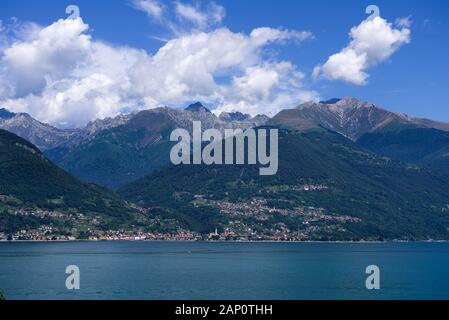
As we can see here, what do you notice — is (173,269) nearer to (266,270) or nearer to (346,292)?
(266,270)

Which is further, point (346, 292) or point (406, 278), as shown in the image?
point (406, 278)

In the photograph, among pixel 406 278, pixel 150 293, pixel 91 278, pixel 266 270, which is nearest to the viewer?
pixel 150 293

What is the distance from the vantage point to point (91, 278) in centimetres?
12450

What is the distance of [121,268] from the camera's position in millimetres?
151625
